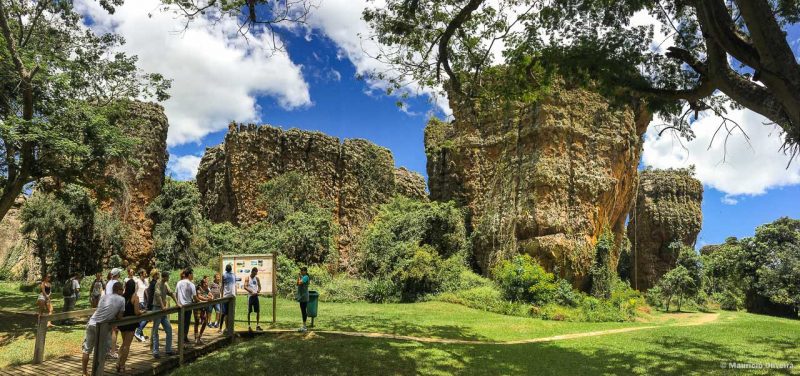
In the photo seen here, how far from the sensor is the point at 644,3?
31.5 feet

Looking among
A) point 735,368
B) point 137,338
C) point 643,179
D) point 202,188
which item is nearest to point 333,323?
point 137,338

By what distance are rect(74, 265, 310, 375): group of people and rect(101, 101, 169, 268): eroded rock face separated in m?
15.0

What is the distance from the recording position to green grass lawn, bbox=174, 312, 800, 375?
8.50m

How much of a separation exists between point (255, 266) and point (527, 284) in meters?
11.7

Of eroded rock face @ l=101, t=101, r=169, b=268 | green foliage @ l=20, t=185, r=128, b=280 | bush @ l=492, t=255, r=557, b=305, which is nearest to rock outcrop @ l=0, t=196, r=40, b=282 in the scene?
green foliage @ l=20, t=185, r=128, b=280

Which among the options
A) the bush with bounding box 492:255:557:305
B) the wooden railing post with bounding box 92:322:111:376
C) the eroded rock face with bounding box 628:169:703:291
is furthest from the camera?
the eroded rock face with bounding box 628:169:703:291

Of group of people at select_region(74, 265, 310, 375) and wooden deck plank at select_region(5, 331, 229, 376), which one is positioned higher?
group of people at select_region(74, 265, 310, 375)

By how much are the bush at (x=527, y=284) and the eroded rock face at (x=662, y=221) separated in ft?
82.6

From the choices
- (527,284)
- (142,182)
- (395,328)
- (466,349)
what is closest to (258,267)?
(395,328)

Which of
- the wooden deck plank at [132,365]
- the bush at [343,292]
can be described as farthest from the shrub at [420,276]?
the wooden deck plank at [132,365]

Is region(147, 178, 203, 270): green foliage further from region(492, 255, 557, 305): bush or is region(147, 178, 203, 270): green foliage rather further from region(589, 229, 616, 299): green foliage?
region(589, 229, 616, 299): green foliage

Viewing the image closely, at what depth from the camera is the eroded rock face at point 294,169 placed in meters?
32.1

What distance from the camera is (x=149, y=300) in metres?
10.1

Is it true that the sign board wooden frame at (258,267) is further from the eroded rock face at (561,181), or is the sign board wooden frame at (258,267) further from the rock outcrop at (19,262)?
the rock outcrop at (19,262)
